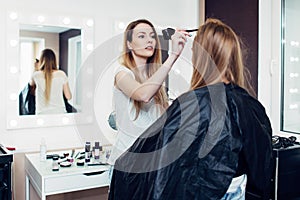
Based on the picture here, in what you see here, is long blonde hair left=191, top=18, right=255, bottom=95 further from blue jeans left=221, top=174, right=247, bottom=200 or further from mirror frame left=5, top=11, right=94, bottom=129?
mirror frame left=5, top=11, right=94, bottom=129

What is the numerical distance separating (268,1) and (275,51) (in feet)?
1.06

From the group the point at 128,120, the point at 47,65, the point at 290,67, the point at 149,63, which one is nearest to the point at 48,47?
the point at 47,65

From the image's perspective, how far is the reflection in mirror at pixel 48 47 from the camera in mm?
2025

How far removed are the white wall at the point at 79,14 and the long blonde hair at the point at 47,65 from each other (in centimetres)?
21

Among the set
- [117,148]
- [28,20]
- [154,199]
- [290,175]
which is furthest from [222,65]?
[28,20]

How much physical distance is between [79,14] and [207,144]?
4.65 feet

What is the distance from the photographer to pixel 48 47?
2.09 m

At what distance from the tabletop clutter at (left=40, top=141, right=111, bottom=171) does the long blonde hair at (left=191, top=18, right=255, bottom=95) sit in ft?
3.18

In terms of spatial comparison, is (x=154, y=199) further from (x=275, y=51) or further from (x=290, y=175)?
(x=275, y=51)

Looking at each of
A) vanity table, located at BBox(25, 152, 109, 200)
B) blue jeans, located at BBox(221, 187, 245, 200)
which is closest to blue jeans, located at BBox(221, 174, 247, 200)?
blue jeans, located at BBox(221, 187, 245, 200)

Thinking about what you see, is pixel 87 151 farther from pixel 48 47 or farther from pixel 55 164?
pixel 48 47

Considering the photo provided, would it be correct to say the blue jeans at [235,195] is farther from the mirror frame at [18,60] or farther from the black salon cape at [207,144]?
the mirror frame at [18,60]

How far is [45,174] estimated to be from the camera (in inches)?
69.1

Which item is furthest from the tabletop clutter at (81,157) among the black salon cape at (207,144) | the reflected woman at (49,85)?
the black salon cape at (207,144)
